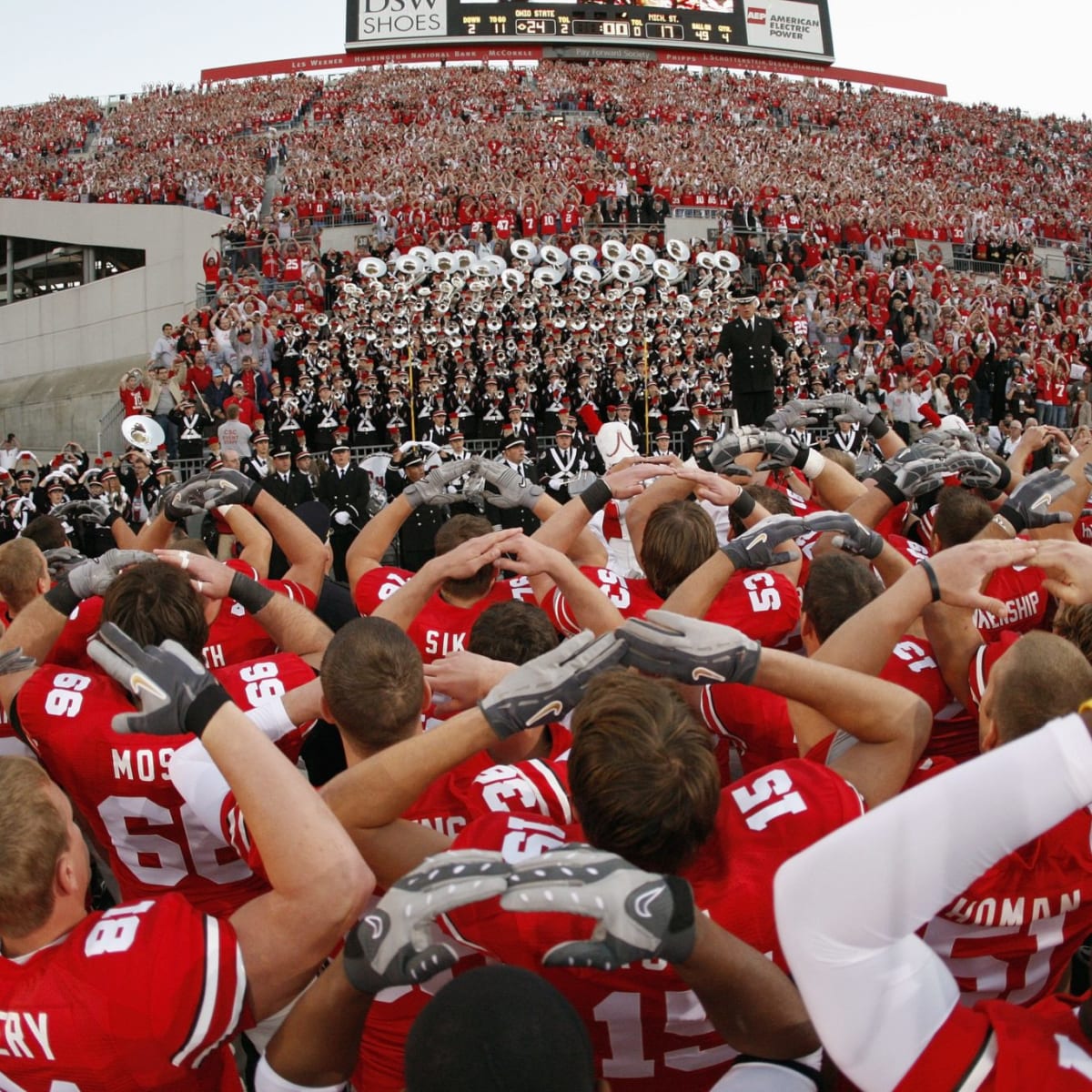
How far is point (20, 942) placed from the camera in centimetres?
171

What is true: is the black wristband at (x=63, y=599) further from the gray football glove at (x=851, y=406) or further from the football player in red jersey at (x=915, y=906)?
the gray football glove at (x=851, y=406)

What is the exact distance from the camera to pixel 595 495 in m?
3.96

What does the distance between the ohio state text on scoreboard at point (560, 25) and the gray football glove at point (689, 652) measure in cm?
4093

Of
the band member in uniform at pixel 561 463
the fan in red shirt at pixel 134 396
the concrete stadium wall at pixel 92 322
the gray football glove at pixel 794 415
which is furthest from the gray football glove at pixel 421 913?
the concrete stadium wall at pixel 92 322

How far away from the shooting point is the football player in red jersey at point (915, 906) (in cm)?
115

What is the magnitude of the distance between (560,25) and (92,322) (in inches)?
851

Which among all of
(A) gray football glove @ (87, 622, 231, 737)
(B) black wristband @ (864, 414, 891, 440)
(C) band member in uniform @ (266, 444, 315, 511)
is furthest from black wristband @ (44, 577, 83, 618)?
(C) band member in uniform @ (266, 444, 315, 511)

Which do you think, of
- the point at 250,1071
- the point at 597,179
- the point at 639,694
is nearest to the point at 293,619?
the point at 250,1071

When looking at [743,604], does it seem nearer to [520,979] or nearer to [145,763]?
[145,763]

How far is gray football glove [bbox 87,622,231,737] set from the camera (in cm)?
174

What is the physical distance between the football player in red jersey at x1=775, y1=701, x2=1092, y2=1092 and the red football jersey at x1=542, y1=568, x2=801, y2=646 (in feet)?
7.33

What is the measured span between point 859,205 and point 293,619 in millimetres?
26736

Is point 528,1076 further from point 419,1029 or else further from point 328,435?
point 328,435

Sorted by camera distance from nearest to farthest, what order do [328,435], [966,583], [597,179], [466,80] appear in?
[966,583] → [328,435] → [597,179] → [466,80]
